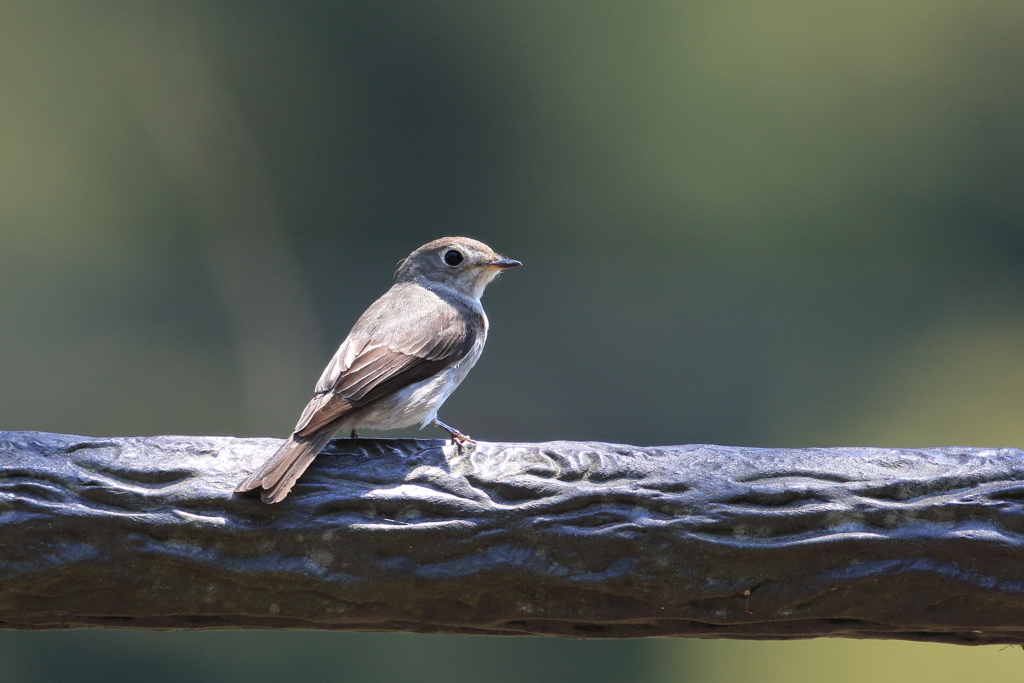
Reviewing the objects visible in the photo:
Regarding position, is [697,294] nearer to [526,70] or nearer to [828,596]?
Answer: [526,70]

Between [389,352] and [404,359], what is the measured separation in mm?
36

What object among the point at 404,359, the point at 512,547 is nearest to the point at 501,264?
the point at 404,359

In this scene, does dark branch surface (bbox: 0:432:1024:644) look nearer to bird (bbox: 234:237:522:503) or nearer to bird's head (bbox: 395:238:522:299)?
bird (bbox: 234:237:522:503)

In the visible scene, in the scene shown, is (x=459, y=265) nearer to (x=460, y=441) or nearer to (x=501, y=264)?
(x=501, y=264)

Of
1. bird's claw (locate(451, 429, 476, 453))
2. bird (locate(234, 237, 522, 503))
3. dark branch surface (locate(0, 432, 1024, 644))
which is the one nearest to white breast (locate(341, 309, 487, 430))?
bird (locate(234, 237, 522, 503))

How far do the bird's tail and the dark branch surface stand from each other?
0.04m

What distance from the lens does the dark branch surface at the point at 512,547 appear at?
166 centimetres

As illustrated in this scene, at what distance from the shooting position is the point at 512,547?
5.53ft

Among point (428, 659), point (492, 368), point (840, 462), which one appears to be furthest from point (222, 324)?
point (840, 462)

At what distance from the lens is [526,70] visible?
16.9ft

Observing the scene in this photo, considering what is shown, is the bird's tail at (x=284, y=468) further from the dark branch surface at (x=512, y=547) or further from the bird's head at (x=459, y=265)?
the bird's head at (x=459, y=265)

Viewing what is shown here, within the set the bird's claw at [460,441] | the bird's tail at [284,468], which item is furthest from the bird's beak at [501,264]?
the bird's tail at [284,468]

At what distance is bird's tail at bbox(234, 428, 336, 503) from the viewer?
1.64 metres

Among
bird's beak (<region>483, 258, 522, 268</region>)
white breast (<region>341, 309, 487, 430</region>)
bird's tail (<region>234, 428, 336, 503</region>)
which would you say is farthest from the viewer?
bird's beak (<region>483, 258, 522, 268</region>)
